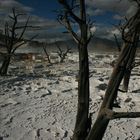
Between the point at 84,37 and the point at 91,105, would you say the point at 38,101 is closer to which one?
the point at 91,105

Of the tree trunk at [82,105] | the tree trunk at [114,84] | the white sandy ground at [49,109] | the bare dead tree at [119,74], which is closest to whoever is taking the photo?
the bare dead tree at [119,74]

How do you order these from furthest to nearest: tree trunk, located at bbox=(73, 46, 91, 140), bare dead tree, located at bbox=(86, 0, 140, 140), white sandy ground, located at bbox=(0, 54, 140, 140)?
1. white sandy ground, located at bbox=(0, 54, 140, 140)
2. tree trunk, located at bbox=(73, 46, 91, 140)
3. bare dead tree, located at bbox=(86, 0, 140, 140)

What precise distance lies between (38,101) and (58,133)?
9.04 ft

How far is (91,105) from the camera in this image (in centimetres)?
1084

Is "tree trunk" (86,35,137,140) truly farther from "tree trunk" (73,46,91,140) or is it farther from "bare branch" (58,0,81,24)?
"bare branch" (58,0,81,24)

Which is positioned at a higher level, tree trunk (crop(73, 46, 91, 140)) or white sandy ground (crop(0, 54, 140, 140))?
tree trunk (crop(73, 46, 91, 140))

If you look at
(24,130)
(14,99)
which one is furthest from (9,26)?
(24,130)

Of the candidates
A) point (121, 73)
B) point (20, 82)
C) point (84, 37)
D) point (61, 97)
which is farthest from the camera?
point (20, 82)

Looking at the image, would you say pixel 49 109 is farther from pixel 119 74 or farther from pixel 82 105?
pixel 119 74

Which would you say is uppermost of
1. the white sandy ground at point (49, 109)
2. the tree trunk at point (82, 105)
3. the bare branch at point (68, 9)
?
the bare branch at point (68, 9)

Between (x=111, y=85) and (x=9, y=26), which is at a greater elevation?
(x=9, y=26)

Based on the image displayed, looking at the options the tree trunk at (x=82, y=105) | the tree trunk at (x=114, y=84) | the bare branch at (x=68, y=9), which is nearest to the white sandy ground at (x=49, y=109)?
the tree trunk at (x=82, y=105)

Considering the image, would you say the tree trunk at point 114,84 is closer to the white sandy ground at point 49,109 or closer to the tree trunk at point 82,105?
the tree trunk at point 82,105

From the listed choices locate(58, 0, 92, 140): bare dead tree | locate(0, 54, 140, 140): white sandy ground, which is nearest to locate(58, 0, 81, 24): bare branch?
locate(58, 0, 92, 140): bare dead tree
